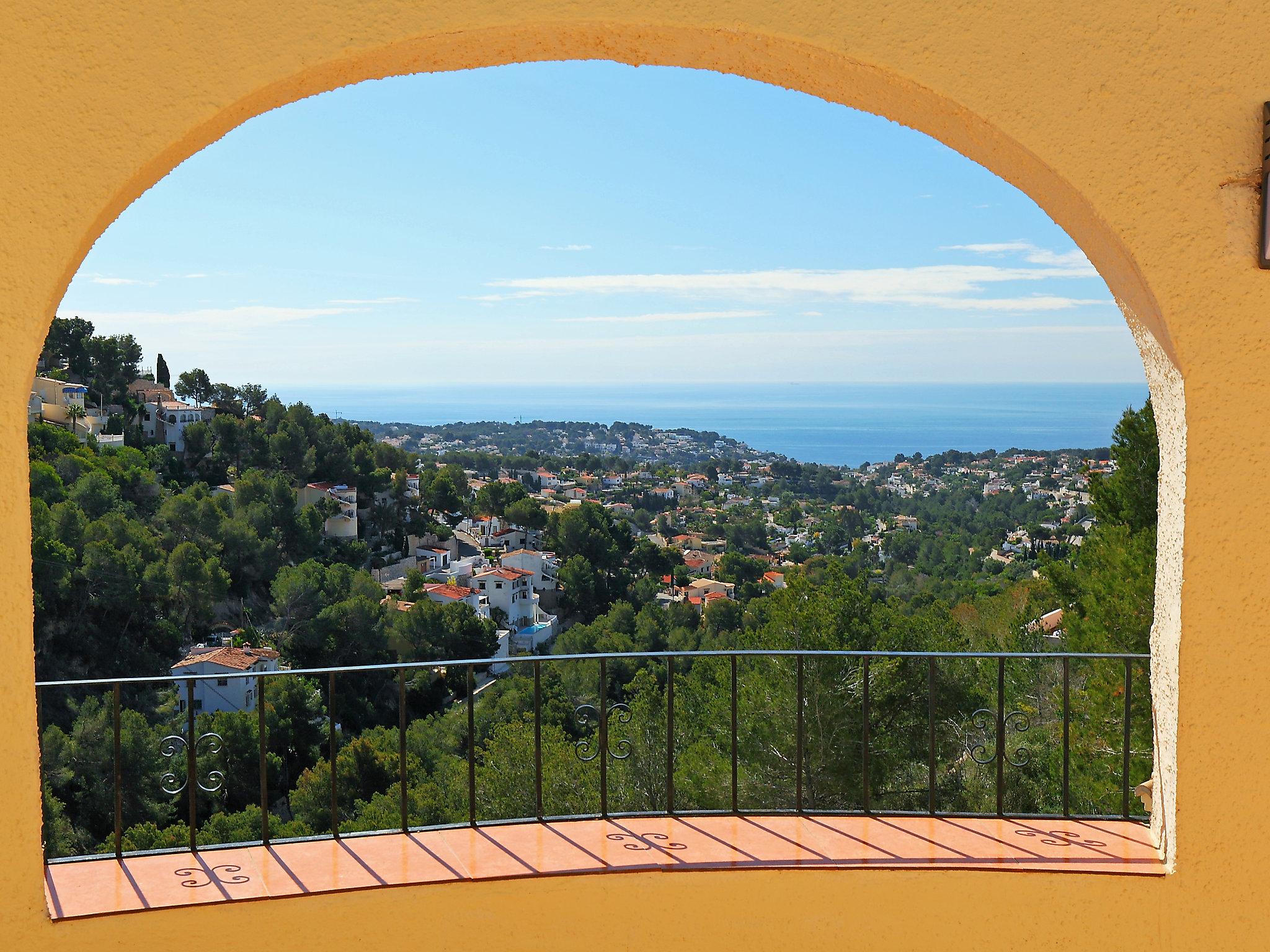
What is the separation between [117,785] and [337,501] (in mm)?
31497

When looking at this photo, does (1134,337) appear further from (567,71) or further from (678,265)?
(678,265)

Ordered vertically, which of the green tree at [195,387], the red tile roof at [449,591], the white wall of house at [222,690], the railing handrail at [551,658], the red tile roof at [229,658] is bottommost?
the white wall of house at [222,690]

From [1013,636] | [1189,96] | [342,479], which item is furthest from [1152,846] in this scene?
[342,479]

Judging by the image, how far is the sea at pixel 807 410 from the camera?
182 feet

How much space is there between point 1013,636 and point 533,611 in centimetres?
2004

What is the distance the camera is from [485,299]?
1933 inches

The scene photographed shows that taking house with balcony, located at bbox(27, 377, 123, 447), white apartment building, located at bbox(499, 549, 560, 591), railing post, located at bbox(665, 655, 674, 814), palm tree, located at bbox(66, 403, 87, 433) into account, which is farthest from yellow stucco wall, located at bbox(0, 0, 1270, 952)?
palm tree, located at bbox(66, 403, 87, 433)

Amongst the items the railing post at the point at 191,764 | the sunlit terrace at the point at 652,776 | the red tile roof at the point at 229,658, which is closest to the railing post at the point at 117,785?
the sunlit terrace at the point at 652,776

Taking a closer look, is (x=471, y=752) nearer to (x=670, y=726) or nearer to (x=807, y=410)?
(x=670, y=726)

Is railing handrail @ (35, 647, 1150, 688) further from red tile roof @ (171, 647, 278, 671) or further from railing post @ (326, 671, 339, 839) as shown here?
red tile roof @ (171, 647, 278, 671)

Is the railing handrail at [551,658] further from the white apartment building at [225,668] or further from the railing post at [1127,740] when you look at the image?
the white apartment building at [225,668]

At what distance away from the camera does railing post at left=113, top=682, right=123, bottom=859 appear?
1926 mm

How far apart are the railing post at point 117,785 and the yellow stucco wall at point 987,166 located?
313 millimetres

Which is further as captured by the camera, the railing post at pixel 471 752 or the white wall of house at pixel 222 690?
the white wall of house at pixel 222 690
